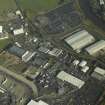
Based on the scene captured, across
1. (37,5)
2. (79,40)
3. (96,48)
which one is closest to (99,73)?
(96,48)

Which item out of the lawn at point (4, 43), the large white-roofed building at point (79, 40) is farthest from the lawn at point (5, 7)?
the large white-roofed building at point (79, 40)

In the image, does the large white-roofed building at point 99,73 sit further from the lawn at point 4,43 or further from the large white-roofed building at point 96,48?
the lawn at point 4,43

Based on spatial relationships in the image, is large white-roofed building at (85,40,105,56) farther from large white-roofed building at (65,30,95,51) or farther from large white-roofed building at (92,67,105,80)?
large white-roofed building at (92,67,105,80)

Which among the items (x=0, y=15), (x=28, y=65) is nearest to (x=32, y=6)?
(x=0, y=15)

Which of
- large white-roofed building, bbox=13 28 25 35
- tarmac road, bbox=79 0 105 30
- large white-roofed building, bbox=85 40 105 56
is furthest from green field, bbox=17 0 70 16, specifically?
large white-roofed building, bbox=85 40 105 56

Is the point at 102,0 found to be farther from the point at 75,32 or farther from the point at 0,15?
the point at 0,15

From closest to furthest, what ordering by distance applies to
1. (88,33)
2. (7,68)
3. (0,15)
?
(7,68) < (88,33) < (0,15)

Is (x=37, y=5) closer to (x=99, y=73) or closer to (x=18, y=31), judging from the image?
(x=18, y=31)
